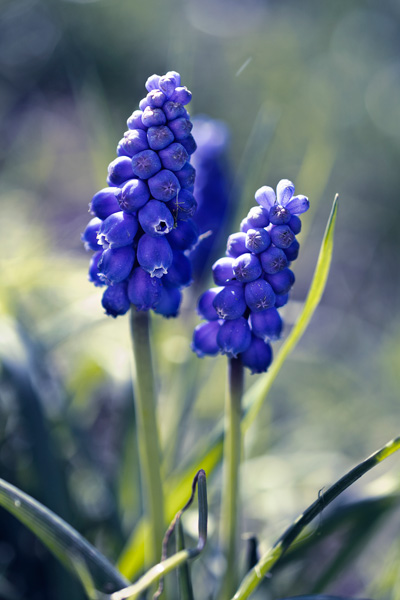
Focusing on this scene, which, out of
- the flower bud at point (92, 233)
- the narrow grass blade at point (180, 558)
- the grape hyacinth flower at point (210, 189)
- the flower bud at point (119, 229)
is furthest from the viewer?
the grape hyacinth flower at point (210, 189)

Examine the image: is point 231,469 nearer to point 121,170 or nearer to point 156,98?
point 121,170

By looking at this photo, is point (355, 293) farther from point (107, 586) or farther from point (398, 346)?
point (107, 586)

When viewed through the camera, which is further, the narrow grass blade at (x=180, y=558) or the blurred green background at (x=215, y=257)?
the blurred green background at (x=215, y=257)

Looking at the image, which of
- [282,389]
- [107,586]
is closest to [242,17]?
[282,389]

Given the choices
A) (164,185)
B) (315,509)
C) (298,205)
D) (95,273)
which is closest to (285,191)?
(298,205)

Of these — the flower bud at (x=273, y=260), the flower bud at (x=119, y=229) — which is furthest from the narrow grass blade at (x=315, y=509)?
the flower bud at (x=119, y=229)

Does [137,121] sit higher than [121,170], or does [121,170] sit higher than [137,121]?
[137,121]

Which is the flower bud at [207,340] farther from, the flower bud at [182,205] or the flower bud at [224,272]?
the flower bud at [182,205]
